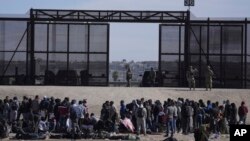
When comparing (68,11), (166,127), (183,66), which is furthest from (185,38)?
(166,127)

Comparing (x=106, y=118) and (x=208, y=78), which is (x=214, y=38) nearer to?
(x=208, y=78)

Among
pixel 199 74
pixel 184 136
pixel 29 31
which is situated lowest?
pixel 184 136

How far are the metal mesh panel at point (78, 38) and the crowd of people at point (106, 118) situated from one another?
15592 mm

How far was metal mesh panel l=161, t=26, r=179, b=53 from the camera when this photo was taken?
43688mm

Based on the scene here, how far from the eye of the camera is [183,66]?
4309 centimetres

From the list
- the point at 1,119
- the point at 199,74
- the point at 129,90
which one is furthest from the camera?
the point at 199,74

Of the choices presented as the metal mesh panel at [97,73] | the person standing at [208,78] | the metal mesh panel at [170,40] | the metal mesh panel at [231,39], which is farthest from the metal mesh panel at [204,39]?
the metal mesh panel at [97,73]

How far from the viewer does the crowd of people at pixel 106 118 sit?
26.3m

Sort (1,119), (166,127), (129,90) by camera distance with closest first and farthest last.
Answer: (1,119) → (166,127) → (129,90)

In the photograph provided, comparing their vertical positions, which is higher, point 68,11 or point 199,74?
point 68,11

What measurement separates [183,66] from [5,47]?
39.1 feet

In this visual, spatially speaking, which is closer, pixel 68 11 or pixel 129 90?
pixel 129 90

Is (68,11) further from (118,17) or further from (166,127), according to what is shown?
(166,127)

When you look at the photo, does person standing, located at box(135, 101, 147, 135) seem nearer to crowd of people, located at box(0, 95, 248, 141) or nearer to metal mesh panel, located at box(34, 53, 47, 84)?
crowd of people, located at box(0, 95, 248, 141)
